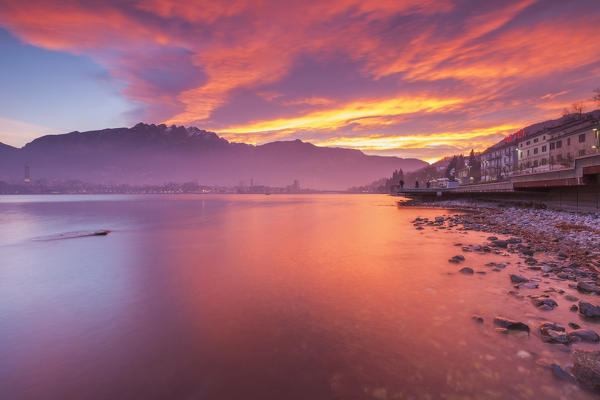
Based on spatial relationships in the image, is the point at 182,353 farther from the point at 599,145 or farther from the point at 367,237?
the point at 599,145

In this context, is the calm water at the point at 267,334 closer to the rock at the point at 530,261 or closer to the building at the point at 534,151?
the rock at the point at 530,261

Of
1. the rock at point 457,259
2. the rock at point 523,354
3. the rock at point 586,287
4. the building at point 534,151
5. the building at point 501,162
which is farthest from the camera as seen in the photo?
the building at point 501,162

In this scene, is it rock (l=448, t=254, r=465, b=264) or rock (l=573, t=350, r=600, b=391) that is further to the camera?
rock (l=448, t=254, r=465, b=264)

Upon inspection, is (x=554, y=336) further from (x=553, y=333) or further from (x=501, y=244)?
(x=501, y=244)

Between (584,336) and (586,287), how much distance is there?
429cm

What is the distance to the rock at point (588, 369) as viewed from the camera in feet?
16.8

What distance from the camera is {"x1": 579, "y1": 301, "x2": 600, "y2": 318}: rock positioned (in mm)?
7672

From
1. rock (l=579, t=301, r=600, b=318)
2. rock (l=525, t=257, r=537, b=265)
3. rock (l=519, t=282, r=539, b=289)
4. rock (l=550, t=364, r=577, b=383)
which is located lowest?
rock (l=550, t=364, r=577, b=383)

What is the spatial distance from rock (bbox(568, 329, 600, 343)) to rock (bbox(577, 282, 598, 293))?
3.79m

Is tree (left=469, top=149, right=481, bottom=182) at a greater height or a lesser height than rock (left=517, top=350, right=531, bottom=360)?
greater

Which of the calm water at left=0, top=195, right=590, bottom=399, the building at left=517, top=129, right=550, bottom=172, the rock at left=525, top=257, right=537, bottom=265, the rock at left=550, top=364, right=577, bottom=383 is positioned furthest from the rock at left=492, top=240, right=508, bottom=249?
the building at left=517, top=129, right=550, bottom=172

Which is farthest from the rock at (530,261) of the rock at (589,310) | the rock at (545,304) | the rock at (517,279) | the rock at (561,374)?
the rock at (561,374)

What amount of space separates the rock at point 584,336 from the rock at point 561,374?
5.40 feet

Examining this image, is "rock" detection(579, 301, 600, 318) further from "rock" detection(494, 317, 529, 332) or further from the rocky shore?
"rock" detection(494, 317, 529, 332)
